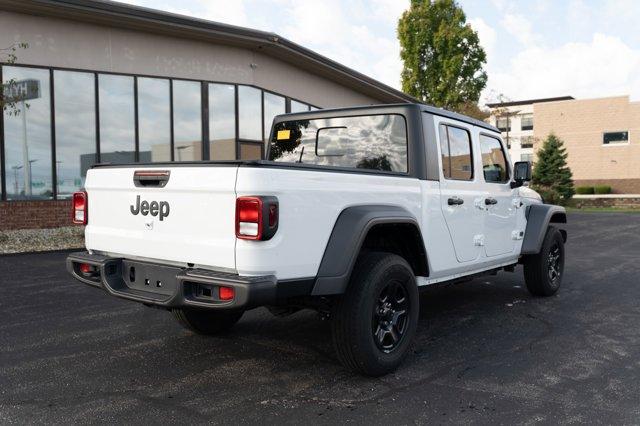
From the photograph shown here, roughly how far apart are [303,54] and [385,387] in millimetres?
16730

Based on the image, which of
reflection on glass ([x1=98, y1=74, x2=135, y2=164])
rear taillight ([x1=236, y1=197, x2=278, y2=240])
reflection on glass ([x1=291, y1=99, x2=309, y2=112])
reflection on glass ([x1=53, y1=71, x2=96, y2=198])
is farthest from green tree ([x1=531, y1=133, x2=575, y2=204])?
rear taillight ([x1=236, y1=197, x2=278, y2=240])

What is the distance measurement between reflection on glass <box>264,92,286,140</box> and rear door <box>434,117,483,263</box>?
46.3ft

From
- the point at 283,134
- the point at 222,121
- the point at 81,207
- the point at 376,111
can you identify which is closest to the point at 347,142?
the point at 376,111

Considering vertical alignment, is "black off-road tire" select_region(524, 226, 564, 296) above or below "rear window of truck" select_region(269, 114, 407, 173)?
below

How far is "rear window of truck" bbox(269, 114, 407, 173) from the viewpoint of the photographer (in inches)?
183

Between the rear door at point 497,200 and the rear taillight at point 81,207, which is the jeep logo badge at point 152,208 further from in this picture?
the rear door at point 497,200

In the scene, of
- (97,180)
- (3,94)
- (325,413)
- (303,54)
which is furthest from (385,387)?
(303,54)

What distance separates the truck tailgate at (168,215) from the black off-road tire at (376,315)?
3.07ft

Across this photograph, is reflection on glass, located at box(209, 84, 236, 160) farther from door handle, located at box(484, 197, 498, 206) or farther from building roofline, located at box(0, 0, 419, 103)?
door handle, located at box(484, 197, 498, 206)

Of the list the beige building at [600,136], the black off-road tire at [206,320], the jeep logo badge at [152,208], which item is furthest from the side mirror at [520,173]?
the beige building at [600,136]

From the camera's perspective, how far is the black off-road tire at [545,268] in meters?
6.56

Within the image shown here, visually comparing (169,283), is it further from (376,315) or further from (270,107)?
(270,107)

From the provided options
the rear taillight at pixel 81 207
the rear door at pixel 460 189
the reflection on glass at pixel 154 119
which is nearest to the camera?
the rear taillight at pixel 81 207

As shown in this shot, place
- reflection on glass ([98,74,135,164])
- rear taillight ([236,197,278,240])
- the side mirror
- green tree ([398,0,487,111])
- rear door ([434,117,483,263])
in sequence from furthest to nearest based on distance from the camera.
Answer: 1. green tree ([398,0,487,111])
2. reflection on glass ([98,74,135,164])
3. the side mirror
4. rear door ([434,117,483,263])
5. rear taillight ([236,197,278,240])
